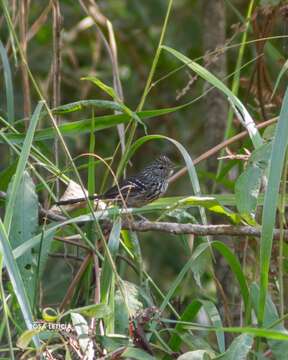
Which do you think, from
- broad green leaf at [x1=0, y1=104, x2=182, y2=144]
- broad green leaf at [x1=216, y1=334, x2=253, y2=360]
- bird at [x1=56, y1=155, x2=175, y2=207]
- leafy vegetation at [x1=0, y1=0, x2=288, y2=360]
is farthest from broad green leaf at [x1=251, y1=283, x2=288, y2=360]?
bird at [x1=56, y1=155, x2=175, y2=207]

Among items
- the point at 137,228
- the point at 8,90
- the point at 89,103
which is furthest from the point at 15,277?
the point at 8,90

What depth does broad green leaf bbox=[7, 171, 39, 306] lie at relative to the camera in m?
3.48

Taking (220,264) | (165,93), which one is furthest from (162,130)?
(220,264)

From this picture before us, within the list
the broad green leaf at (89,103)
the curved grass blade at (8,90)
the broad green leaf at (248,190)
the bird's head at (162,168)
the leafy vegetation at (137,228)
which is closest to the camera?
the leafy vegetation at (137,228)

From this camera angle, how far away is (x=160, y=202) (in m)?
3.97

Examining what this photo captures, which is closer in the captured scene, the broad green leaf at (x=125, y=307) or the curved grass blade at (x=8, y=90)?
the broad green leaf at (x=125, y=307)

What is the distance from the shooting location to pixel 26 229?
11.5 ft

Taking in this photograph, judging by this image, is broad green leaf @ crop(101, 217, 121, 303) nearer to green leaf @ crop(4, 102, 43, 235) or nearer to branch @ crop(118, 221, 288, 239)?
branch @ crop(118, 221, 288, 239)

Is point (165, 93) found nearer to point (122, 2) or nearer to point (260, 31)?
point (122, 2)

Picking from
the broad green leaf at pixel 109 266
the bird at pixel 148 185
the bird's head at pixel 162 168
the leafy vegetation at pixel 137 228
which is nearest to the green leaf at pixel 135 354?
the leafy vegetation at pixel 137 228

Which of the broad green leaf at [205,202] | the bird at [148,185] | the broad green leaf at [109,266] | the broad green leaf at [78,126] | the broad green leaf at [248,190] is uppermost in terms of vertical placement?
the broad green leaf at [78,126]

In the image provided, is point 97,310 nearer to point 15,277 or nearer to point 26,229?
point 15,277

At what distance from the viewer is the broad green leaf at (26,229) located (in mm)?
3479

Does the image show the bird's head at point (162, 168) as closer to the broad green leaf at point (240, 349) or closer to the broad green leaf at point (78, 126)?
the broad green leaf at point (78, 126)
